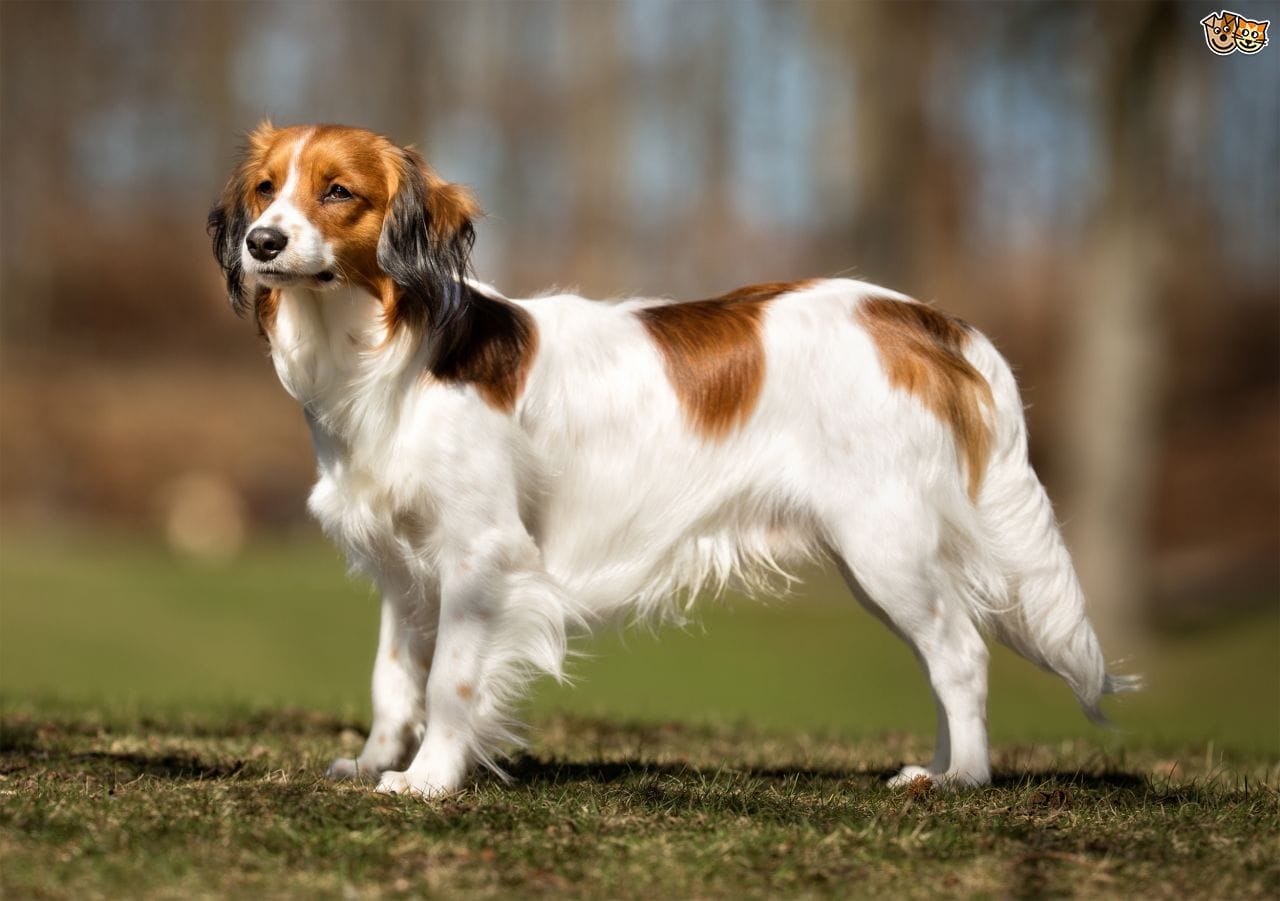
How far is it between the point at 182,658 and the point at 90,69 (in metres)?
19.7

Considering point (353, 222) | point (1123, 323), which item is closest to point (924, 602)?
point (353, 222)

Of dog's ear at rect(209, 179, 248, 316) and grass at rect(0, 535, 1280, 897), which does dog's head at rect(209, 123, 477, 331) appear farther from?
grass at rect(0, 535, 1280, 897)

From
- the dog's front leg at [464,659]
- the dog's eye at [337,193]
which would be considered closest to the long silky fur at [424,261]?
the dog's eye at [337,193]

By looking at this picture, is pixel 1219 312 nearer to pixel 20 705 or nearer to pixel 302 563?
pixel 302 563

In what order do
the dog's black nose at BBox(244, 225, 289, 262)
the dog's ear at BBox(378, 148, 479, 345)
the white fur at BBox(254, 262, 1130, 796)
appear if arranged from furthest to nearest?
the white fur at BBox(254, 262, 1130, 796) → the dog's ear at BBox(378, 148, 479, 345) → the dog's black nose at BBox(244, 225, 289, 262)

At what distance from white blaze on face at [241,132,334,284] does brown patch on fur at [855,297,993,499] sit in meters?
1.82

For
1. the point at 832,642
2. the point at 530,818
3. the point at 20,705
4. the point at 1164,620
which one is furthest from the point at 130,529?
the point at 530,818

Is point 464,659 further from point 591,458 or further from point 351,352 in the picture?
point 351,352

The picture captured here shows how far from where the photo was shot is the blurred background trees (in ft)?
56.4

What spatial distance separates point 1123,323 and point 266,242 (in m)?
13.5

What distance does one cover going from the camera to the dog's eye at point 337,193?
500cm

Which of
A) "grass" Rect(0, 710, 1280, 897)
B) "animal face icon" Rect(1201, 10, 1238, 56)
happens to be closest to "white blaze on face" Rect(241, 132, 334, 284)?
"grass" Rect(0, 710, 1280, 897)

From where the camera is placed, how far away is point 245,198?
522 centimetres

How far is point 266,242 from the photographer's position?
15.6ft
